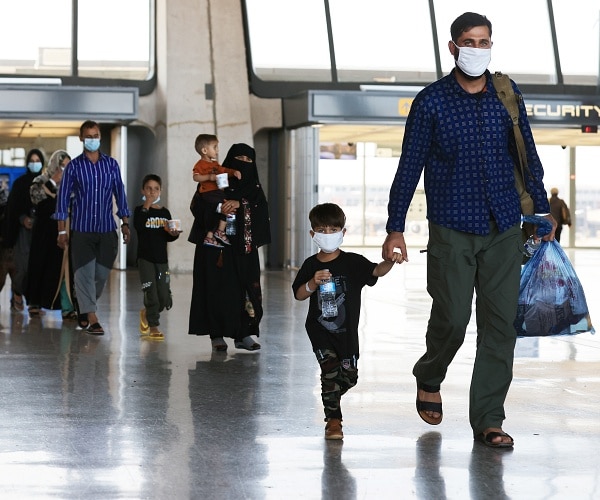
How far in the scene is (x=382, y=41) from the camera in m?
22.9

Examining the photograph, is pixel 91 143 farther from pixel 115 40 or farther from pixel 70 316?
pixel 115 40

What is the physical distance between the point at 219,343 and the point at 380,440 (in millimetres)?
3478

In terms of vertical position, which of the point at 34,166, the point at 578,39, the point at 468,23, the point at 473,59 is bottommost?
the point at 34,166

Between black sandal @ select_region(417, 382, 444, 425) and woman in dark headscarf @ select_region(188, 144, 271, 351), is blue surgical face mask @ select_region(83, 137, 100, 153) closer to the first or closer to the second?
woman in dark headscarf @ select_region(188, 144, 271, 351)

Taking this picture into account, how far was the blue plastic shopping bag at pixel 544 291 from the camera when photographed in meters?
6.04

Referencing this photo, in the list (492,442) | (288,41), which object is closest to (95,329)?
(492,442)

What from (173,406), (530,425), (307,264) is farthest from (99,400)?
(530,425)

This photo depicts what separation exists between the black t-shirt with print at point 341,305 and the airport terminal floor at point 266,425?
40cm

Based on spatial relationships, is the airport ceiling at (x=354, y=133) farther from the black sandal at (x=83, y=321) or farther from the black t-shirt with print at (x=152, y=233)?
the black t-shirt with print at (x=152, y=233)

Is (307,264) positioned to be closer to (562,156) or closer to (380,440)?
(380,440)

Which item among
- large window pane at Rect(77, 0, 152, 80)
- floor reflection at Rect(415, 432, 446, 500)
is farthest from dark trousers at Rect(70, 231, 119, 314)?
large window pane at Rect(77, 0, 152, 80)

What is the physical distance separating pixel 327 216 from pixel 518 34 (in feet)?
63.5

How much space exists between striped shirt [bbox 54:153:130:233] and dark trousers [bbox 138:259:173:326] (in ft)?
1.38

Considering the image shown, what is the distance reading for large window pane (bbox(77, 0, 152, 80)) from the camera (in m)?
21.0
